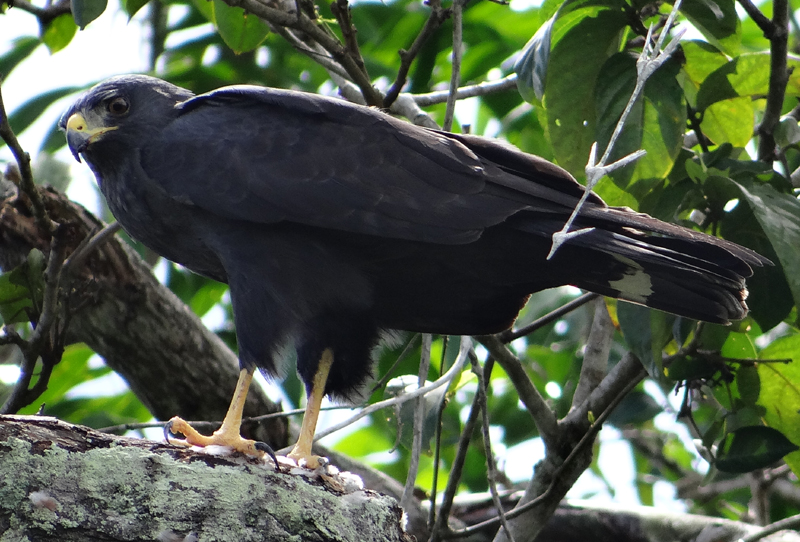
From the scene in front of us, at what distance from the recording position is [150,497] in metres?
2.55

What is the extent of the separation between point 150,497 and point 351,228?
4.19 ft

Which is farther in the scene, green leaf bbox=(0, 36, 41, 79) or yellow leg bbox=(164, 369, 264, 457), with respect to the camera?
green leaf bbox=(0, 36, 41, 79)

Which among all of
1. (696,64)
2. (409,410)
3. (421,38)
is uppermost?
(696,64)

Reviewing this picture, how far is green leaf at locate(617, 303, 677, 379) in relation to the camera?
3.59 meters

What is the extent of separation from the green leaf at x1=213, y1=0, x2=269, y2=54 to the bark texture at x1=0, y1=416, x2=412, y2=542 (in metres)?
2.43

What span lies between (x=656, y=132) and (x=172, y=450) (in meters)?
2.45

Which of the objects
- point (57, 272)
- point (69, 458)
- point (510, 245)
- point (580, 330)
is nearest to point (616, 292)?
point (510, 245)

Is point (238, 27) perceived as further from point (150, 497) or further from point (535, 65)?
point (150, 497)

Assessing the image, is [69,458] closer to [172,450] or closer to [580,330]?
[172,450]

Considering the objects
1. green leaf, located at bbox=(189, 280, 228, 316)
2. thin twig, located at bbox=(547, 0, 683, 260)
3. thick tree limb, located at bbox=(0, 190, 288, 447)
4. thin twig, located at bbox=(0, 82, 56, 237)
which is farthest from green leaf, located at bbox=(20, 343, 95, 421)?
thin twig, located at bbox=(547, 0, 683, 260)

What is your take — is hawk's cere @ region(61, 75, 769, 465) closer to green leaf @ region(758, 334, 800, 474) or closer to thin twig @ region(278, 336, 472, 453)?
thin twig @ region(278, 336, 472, 453)

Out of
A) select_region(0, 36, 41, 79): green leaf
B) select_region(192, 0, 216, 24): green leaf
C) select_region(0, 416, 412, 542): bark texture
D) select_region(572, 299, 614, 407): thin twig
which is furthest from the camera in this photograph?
select_region(0, 36, 41, 79): green leaf

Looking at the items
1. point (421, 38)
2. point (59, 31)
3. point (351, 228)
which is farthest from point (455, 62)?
point (59, 31)

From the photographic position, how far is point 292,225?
3.52 metres
